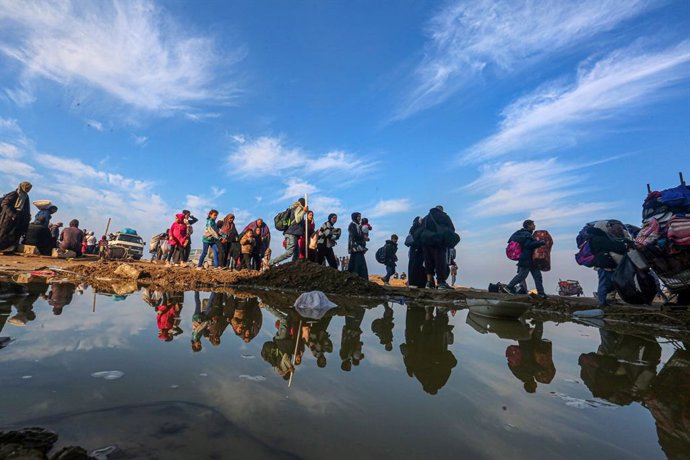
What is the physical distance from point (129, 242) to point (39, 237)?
7.80 m

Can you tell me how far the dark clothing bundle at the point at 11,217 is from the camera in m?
10.3

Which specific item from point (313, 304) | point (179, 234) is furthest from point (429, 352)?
point (179, 234)


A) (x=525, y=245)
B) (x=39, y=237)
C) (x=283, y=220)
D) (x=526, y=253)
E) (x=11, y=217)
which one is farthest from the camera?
(x=39, y=237)

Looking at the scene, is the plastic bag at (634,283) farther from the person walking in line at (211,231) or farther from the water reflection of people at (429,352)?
the person walking in line at (211,231)

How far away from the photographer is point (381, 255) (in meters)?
12.6

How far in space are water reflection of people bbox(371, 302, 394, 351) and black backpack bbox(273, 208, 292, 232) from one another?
547 cm

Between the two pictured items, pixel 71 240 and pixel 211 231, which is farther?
pixel 71 240

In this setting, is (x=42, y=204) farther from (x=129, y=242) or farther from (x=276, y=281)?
(x=276, y=281)

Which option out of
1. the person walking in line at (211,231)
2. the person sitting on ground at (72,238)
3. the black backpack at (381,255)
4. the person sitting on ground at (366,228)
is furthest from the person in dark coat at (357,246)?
the person sitting on ground at (72,238)

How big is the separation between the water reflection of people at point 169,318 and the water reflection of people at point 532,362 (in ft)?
8.52

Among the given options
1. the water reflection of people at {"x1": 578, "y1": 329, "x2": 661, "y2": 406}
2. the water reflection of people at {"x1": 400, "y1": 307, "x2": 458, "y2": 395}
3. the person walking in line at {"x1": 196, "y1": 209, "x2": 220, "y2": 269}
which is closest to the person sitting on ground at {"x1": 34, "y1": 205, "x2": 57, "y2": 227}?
the person walking in line at {"x1": 196, "y1": 209, "x2": 220, "y2": 269}

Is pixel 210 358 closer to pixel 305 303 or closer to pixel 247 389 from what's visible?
pixel 247 389

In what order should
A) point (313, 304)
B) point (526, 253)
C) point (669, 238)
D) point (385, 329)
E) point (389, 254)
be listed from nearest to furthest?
1. point (385, 329)
2. point (313, 304)
3. point (669, 238)
4. point (526, 253)
5. point (389, 254)

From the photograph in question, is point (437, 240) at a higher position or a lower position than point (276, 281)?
higher
